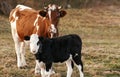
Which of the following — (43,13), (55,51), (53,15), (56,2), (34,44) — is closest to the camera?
(34,44)

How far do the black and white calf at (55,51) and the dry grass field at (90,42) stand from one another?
52.8 inches

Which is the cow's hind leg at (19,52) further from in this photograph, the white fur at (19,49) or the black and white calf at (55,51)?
the black and white calf at (55,51)

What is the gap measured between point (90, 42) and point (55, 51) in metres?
11.9

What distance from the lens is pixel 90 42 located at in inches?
926

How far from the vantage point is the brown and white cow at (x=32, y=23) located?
41.8 feet

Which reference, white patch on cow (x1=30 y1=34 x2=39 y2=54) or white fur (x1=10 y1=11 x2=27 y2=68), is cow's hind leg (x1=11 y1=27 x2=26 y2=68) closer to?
white fur (x1=10 y1=11 x2=27 y2=68)

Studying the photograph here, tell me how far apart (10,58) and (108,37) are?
13.1 m

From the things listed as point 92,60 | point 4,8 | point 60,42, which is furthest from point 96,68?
point 4,8

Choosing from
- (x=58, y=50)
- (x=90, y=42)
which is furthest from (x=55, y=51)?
(x=90, y=42)

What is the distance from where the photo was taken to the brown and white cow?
12.7 m

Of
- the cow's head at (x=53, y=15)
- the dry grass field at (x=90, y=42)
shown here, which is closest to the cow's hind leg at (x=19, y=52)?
the dry grass field at (x=90, y=42)

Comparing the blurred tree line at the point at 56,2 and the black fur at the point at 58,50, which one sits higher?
the black fur at the point at 58,50

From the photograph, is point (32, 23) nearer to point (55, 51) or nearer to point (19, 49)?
point (19, 49)

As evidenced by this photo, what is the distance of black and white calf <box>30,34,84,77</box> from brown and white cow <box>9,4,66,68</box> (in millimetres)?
476
